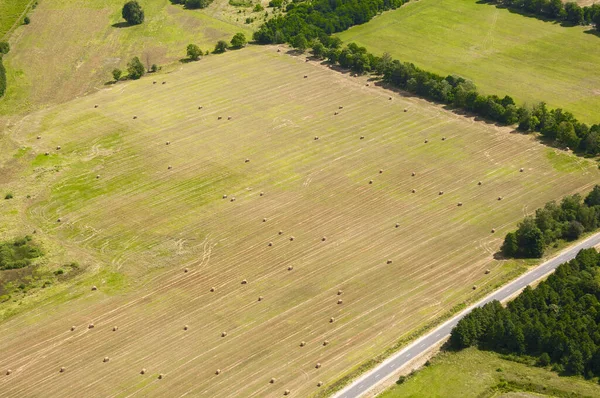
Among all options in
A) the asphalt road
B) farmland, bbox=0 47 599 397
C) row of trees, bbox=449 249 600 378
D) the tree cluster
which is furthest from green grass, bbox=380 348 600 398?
the tree cluster

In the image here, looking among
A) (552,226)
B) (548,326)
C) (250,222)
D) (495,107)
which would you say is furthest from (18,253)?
(495,107)

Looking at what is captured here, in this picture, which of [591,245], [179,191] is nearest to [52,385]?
[179,191]

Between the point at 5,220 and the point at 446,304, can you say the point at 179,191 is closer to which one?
the point at 5,220

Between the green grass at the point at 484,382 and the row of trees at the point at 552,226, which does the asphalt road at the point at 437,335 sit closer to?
the row of trees at the point at 552,226

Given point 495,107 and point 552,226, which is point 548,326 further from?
point 495,107

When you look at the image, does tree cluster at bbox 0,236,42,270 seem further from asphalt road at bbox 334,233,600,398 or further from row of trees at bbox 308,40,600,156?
row of trees at bbox 308,40,600,156

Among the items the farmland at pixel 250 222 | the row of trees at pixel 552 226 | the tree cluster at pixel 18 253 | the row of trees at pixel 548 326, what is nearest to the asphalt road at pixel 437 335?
the row of trees at pixel 552 226
